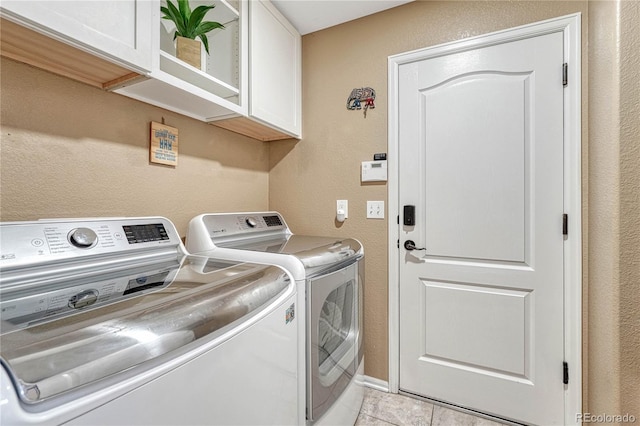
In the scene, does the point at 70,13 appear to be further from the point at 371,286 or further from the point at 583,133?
the point at 583,133

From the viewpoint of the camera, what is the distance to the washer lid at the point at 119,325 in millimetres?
461

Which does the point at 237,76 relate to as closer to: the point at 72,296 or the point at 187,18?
the point at 187,18

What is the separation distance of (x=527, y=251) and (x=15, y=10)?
2226 millimetres

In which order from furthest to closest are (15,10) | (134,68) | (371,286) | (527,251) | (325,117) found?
(325,117) → (371,286) → (527,251) → (134,68) → (15,10)

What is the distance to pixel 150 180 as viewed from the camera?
1456 mm

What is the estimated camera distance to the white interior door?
60.4 inches

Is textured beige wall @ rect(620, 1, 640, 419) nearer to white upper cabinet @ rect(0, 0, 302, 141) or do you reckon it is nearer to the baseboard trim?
the baseboard trim

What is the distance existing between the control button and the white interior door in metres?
1.57

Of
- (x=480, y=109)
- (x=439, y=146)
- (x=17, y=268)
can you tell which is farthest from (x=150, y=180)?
(x=480, y=109)

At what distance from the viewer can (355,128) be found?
1993mm

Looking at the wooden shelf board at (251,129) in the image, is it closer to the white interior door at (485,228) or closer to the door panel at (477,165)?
the white interior door at (485,228)

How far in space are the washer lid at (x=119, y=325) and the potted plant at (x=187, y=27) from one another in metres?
1.08

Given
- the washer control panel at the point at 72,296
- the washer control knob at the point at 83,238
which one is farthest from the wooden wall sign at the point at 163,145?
the washer control panel at the point at 72,296

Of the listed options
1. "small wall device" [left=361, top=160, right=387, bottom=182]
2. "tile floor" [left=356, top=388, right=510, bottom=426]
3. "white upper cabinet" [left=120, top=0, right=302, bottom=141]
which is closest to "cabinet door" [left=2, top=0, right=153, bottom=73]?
"white upper cabinet" [left=120, top=0, right=302, bottom=141]
